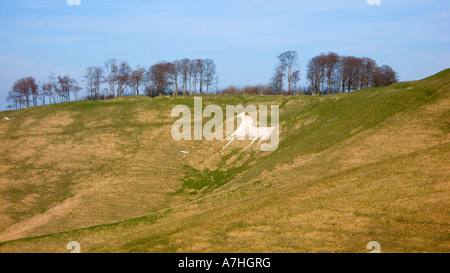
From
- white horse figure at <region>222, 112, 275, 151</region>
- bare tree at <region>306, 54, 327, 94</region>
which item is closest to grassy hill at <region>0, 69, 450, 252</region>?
white horse figure at <region>222, 112, 275, 151</region>

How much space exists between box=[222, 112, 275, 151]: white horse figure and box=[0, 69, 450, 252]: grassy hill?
126 inches

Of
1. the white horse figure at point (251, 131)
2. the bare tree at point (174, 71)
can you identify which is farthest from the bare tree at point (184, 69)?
the white horse figure at point (251, 131)

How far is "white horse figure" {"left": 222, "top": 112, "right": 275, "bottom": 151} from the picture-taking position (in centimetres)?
6725

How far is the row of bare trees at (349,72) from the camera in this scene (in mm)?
106012

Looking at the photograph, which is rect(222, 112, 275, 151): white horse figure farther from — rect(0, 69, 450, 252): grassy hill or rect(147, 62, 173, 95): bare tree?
rect(147, 62, 173, 95): bare tree

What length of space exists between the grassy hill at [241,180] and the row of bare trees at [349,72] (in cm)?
2851

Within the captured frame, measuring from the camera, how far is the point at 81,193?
55.9 meters

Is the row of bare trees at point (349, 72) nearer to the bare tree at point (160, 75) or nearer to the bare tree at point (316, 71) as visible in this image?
the bare tree at point (316, 71)

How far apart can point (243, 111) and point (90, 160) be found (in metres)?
32.0

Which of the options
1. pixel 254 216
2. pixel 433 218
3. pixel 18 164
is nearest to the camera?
pixel 433 218

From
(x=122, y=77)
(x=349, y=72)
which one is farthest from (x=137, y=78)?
(x=349, y=72)

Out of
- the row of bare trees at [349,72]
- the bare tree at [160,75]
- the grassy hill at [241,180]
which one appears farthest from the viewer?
the bare tree at [160,75]
